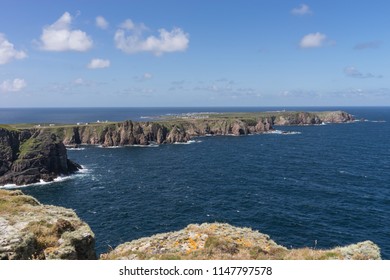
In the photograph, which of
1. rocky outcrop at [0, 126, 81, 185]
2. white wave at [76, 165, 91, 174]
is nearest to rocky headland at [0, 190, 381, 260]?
rocky outcrop at [0, 126, 81, 185]

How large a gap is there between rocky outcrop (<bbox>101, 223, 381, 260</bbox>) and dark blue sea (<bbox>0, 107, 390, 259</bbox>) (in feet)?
117

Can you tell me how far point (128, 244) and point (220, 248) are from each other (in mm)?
7123

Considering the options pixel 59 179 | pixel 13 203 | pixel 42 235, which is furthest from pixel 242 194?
pixel 42 235

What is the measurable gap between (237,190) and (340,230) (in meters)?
33.0

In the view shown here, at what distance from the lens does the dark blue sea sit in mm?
62375

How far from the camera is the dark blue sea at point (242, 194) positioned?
6238cm

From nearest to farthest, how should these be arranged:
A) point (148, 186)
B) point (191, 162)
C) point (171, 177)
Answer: point (148, 186) → point (171, 177) → point (191, 162)

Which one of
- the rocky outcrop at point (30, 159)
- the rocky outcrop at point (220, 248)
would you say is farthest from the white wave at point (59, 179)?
the rocky outcrop at point (220, 248)

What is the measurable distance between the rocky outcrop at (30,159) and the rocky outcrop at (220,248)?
101 m

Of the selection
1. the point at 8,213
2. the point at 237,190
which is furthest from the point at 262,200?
the point at 8,213

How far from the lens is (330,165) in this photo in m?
119

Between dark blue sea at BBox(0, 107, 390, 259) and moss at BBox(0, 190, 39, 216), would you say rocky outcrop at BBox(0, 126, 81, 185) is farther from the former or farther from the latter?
moss at BBox(0, 190, 39, 216)

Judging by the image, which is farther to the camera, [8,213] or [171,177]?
[171,177]
